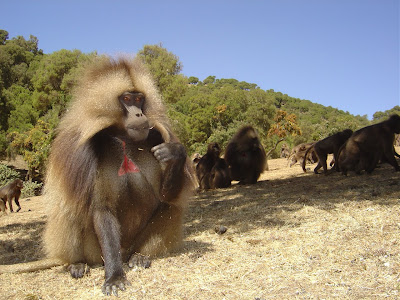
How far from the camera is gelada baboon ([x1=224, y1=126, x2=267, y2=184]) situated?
34.5ft

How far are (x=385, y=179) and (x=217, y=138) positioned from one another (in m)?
17.0

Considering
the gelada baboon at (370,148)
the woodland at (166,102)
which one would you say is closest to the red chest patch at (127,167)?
the gelada baboon at (370,148)

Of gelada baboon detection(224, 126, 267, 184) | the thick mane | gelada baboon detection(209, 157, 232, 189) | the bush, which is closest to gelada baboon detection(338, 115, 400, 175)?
gelada baboon detection(224, 126, 267, 184)

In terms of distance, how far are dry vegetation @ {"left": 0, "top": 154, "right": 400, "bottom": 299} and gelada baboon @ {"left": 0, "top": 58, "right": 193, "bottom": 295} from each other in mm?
241

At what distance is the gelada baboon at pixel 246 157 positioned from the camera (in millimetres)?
10508

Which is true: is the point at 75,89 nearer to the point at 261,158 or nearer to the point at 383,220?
the point at 383,220

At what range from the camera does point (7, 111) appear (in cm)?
2623

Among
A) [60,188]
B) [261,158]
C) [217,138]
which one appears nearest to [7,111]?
[217,138]

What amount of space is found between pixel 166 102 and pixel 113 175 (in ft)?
79.4

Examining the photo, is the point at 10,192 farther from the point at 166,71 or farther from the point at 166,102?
the point at 166,71

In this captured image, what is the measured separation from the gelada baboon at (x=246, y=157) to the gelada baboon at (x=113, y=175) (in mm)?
6884

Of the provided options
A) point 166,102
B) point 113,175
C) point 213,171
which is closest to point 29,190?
point 213,171

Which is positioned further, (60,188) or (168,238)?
(168,238)

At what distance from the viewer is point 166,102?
27359 mm
